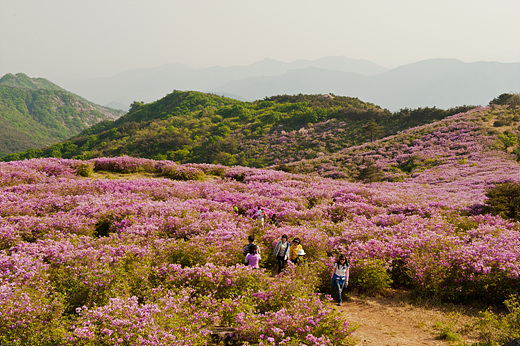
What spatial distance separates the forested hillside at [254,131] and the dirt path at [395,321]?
4859cm

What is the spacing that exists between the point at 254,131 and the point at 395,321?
253 ft

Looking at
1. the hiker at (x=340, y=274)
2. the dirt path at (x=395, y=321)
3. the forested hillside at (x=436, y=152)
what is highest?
the forested hillside at (x=436, y=152)

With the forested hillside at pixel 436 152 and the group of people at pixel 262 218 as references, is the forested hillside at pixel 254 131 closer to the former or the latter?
the forested hillside at pixel 436 152

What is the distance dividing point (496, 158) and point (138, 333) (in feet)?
125

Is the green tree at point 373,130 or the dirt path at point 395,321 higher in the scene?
the green tree at point 373,130

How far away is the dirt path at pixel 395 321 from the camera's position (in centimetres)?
684

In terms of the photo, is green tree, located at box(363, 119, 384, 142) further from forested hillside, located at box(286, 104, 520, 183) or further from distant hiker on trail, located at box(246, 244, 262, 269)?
distant hiker on trail, located at box(246, 244, 262, 269)

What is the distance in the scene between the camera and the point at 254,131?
3263 inches

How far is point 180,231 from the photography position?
1141cm

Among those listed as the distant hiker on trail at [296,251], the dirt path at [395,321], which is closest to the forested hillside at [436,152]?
A: the dirt path at [395,321]

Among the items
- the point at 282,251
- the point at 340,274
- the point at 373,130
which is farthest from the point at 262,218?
the point at 373,130

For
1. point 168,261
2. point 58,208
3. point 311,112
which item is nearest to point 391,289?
point 168,261

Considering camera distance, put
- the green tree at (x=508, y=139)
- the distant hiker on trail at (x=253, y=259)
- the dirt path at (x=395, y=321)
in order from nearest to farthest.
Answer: the dirt path at (x=395, y=321)
the distant hiker on trail at (x=253, y=259)
the green tree at (x=508, y=139)

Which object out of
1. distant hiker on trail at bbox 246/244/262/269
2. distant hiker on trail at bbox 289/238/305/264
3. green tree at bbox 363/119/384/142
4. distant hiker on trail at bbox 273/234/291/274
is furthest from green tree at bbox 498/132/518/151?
distant hiker on trail at bbox 246/244/262/269
